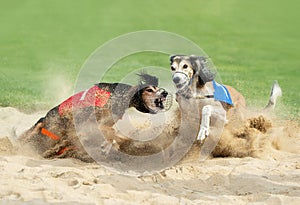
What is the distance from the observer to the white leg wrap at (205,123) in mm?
6077

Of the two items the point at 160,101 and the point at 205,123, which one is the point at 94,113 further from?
the point at 205,123

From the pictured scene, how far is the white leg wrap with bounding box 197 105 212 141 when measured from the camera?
6077mm

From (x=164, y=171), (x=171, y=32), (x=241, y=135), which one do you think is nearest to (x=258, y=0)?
(x=171, y=32)

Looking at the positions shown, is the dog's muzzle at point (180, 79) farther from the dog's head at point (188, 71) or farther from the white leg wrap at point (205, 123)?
the white leg wrap at point (205, 123)

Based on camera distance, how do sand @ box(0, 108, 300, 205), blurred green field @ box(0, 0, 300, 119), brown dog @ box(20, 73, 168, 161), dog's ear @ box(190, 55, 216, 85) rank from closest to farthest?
1. sand @ box(0, 108, 300, 205)
2. brown dog @ box(20, 73, 168, 161)
3. dog's ear @ box(190, 55, 216, 85)
4. blurred green field @ box(0, 0, 300, 119)

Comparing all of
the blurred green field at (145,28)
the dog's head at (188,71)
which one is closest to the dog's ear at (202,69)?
the dog's head at (188,71)

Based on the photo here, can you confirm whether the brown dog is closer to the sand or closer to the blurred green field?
the sand

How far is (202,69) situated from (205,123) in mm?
652

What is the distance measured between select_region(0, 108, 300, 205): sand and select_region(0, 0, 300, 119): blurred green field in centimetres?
253

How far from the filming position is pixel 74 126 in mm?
6328

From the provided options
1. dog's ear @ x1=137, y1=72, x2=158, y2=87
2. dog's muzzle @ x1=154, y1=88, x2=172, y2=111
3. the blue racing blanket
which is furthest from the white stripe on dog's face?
the blue racing blanket

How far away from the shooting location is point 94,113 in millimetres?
6203

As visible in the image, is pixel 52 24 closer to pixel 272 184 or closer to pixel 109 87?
pixel 109 87

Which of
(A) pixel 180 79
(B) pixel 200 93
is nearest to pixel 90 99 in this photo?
(A) pixel 180 79
